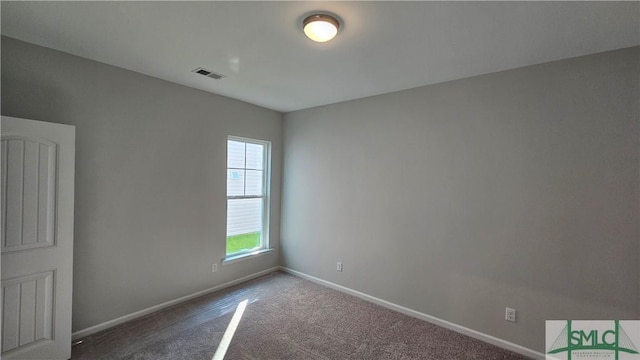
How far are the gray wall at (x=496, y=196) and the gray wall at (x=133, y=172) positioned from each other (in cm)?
157

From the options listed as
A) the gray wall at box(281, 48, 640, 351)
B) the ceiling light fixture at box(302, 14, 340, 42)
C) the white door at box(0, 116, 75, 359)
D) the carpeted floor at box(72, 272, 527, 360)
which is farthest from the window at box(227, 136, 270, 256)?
the ceiling light fixture at box(302, 14, 340, 42)

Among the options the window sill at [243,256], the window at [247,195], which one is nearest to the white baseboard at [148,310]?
the window sill at [243,256]

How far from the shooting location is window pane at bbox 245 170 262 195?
409 centimetres

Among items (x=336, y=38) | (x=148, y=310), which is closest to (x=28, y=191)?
(x=148, y=310)

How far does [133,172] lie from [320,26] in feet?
7.82

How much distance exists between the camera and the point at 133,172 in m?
2.85

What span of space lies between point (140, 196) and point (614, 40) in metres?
4.31

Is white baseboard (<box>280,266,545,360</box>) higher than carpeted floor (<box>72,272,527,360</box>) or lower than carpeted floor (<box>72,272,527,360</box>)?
higher

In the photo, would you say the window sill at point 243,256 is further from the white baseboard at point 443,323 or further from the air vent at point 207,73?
the air vent at point 207,73

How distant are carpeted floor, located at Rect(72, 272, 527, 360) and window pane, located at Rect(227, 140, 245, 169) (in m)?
1.75

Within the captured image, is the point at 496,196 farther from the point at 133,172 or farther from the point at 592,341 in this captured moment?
the point at 133,172

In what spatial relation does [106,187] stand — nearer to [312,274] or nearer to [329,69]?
[329,69]

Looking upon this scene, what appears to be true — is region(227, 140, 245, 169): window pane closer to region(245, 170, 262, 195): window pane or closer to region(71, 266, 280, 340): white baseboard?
region(245, 170, 262, 195): window pane

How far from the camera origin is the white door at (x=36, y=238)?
1.97 m
